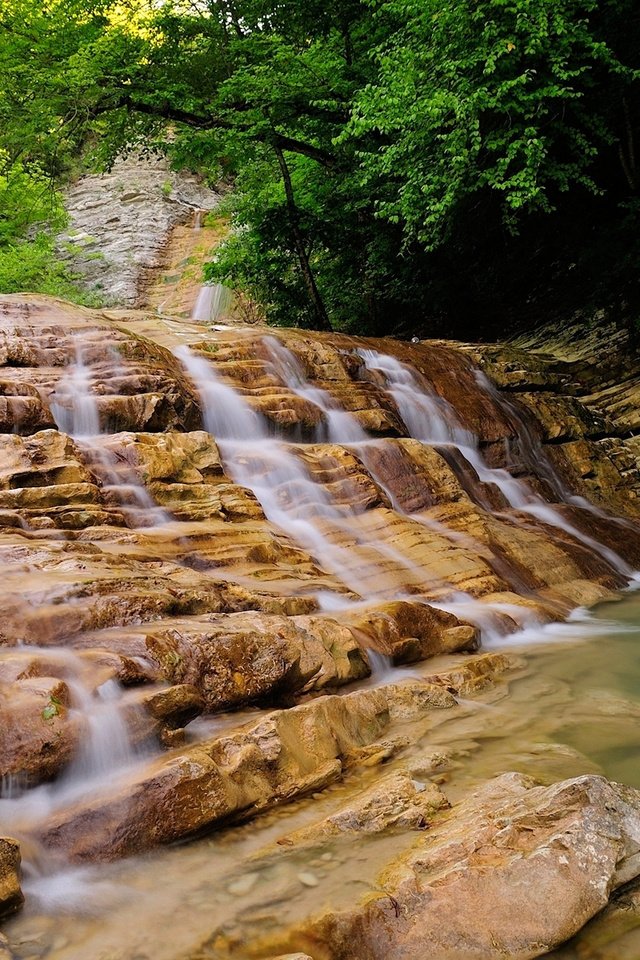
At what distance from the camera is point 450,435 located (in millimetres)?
10742

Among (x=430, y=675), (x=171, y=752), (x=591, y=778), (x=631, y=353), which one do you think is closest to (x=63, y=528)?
(x=171, y=752)

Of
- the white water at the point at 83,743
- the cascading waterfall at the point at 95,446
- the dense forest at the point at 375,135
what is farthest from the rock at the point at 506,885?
the dense forest at the point at 375,135

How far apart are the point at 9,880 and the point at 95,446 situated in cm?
491

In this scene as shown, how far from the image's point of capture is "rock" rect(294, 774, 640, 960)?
2.21 metres

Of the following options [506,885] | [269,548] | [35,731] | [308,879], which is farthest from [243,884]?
[269,548]

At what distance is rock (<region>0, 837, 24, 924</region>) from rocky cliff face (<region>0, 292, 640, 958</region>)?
302 mm

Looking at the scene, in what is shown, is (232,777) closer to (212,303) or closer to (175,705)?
(175,705)

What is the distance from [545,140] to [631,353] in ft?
15.2

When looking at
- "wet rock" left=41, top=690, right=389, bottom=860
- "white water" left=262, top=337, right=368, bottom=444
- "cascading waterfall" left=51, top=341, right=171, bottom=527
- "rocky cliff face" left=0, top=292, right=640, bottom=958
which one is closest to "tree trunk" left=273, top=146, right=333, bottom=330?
"rocky cliff face" left=0, top=292, right=640, bottom=958

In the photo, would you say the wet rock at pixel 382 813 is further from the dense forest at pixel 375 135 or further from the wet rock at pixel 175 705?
the dense forest at pixel 375 135

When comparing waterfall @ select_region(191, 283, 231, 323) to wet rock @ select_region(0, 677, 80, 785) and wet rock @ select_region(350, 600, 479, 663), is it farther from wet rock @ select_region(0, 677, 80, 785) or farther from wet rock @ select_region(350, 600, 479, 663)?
wet rock @ select_region(0, 677, 80, 785)

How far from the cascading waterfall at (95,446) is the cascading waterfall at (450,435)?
4.65 metres

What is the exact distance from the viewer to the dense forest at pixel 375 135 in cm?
998

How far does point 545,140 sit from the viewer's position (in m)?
10.2
